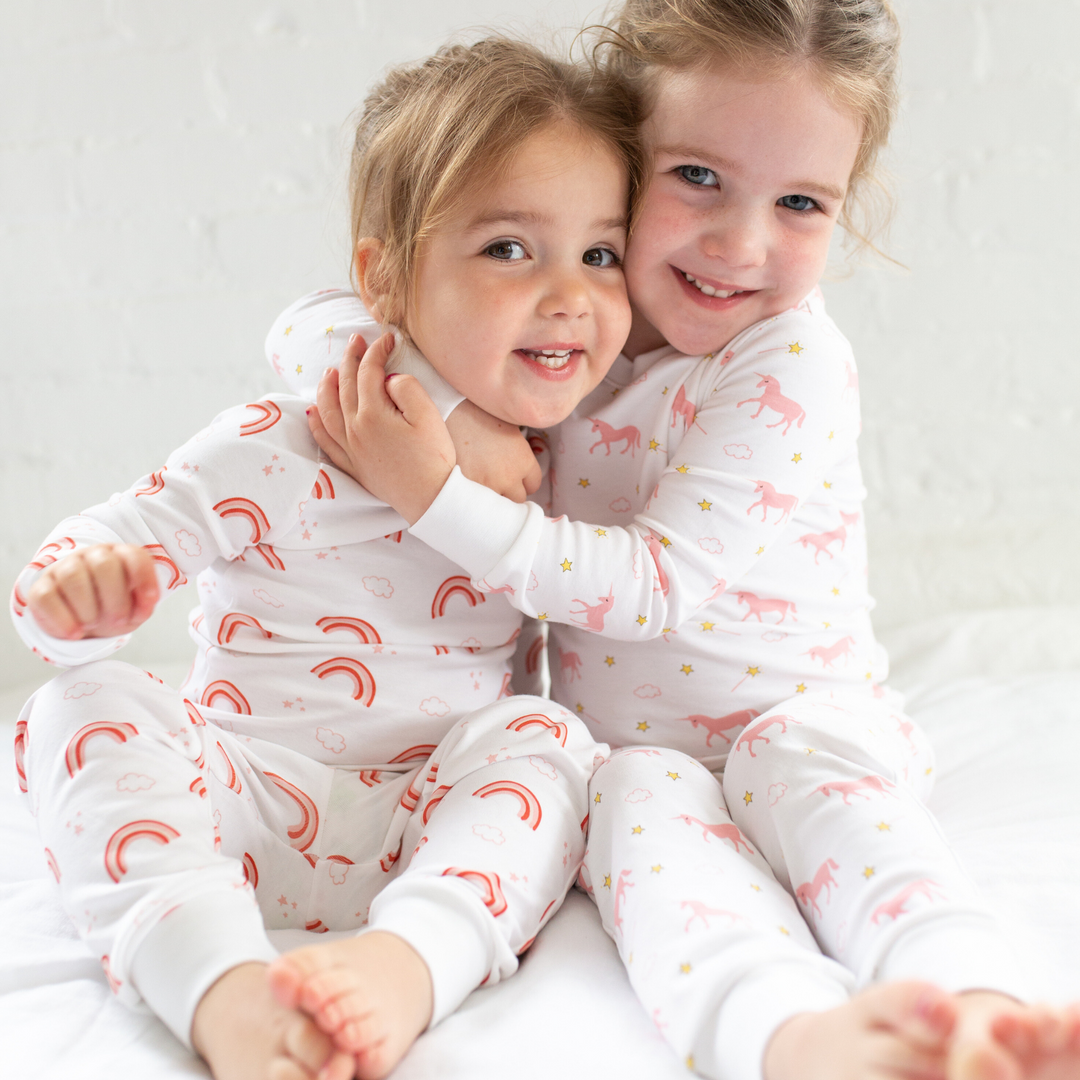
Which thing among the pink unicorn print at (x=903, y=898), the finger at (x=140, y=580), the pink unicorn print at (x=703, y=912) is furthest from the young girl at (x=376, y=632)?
the pink unicorn print at (x=903, y=898)

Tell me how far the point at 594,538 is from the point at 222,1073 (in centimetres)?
46

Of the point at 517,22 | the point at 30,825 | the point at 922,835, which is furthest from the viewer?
the point at 517,22

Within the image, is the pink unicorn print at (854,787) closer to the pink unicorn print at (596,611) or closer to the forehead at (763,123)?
the pink unicorn print at (596,611)

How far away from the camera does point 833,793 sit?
30.5 inches

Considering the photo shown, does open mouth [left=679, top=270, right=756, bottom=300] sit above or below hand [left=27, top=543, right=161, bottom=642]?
above

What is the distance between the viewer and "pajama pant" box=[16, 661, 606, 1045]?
2.11 ft

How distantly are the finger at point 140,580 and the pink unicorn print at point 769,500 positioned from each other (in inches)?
18.2

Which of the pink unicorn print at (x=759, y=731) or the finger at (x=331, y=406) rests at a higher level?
the finger at (x=331, y=406)

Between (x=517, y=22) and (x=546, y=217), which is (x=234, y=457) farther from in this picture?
(x=517, y=22)

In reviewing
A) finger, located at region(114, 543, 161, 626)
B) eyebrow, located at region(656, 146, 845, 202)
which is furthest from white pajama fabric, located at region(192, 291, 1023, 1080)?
finger, located at region(114, 543, 161, 626)

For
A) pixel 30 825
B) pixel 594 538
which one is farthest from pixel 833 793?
pixel 30 825

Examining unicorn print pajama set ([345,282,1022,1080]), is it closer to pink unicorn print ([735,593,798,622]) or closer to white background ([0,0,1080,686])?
pink unicorn print ([735,593,798,622])

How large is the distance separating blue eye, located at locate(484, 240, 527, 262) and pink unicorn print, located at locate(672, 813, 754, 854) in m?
0.46

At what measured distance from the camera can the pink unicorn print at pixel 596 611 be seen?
34.5 inches
